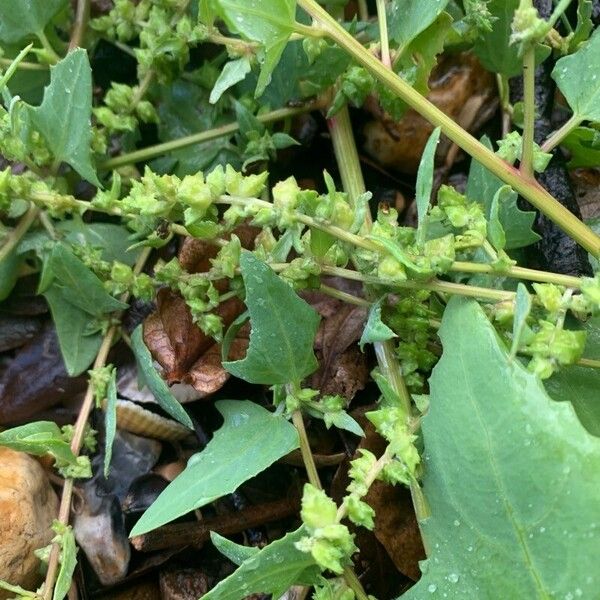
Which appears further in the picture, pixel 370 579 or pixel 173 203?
pixel 370 579

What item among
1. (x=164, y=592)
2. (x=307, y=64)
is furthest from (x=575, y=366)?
(x=164, y=592)

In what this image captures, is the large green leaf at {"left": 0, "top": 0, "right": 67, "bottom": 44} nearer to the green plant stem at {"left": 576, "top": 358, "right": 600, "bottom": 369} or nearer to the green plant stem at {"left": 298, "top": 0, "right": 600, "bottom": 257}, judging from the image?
the green plant stem at {"left": 298, "top": 0, "right": 600, "bottom": 257}

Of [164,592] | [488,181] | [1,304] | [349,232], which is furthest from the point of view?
[1,304]

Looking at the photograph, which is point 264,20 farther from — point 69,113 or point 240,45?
point 69,113

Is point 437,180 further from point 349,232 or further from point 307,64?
point 349,232

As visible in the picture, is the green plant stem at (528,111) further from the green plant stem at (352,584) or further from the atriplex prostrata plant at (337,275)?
the green plant stem at (352,584)

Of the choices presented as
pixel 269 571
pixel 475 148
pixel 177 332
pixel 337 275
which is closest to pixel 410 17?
pixel 475 148

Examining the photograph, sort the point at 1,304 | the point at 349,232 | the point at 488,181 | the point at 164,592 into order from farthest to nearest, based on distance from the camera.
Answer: the point at 1,304 < the point at 164,592 < the point at 488,181 < the point at 349,232
